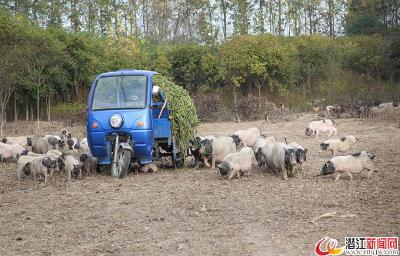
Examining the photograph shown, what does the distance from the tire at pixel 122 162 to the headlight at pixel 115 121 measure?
548mm

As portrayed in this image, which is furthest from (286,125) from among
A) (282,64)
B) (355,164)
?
(355,164)

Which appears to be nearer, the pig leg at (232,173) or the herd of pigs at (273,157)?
the herd of pigs at (273,157)

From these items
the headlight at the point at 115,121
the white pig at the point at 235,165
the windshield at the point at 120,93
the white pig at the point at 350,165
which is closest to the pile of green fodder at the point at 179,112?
the windshield at the point at 120,93

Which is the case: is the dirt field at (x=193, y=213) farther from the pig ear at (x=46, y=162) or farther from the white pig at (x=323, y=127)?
the white pig at (x=323, y=127)

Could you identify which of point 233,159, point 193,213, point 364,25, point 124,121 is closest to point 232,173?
point 233,159

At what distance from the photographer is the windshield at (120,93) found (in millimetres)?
11859

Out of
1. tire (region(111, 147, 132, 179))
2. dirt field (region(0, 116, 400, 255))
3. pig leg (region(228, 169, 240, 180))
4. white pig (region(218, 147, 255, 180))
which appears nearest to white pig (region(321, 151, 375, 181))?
dirt field (region(0, 116, 400, 255))

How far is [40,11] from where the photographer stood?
41.5 m

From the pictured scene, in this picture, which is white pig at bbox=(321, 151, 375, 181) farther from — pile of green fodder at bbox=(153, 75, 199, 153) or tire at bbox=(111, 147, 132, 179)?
tire at bbox=(111, 147, 132, 179)

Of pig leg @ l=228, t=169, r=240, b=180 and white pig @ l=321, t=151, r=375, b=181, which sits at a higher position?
white pig @ l=321, t=151, r=375, b=181

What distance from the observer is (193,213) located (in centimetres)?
781

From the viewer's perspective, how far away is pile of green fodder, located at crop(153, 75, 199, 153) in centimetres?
1267

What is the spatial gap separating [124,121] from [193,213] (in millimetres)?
4242

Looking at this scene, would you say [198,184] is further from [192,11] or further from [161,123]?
[192,11]
